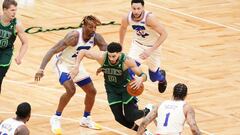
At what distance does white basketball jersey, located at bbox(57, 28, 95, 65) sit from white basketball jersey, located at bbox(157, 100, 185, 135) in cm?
270

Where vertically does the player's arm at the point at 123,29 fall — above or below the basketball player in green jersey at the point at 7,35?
above

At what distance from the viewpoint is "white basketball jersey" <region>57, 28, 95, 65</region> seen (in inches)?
528

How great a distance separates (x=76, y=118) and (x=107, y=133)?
86 centimetres

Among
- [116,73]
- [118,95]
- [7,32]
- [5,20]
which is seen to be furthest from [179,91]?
[5,20]

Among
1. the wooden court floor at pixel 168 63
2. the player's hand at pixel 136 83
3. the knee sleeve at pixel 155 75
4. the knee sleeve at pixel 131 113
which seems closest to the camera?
the player's hand at pixel 136 83

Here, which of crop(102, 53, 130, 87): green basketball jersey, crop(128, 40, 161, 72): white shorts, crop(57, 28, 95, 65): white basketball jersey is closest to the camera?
crop(102, 53, 130, 87): green basketball jersey

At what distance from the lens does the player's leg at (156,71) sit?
15.1 m

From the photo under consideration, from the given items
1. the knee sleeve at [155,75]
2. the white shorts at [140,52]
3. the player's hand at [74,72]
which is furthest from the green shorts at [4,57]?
the knee sleeve at [155,75]

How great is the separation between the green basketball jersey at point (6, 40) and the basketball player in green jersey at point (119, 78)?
56.3 inches

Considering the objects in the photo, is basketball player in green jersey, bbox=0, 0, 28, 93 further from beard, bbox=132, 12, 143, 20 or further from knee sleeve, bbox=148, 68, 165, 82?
knee sleeve, bbox=148, 68, 165, 82

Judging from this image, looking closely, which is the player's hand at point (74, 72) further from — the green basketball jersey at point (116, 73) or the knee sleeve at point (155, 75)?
the knee sleeve at point (155, 75)

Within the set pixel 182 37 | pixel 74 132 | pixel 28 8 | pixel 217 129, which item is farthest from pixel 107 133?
pixel 28 8

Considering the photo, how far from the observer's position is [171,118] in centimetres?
1102

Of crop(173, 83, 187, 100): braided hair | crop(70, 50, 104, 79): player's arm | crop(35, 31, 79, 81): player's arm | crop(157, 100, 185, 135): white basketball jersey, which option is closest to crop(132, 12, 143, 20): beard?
crop(35, 31, 79, 81): player's arm
